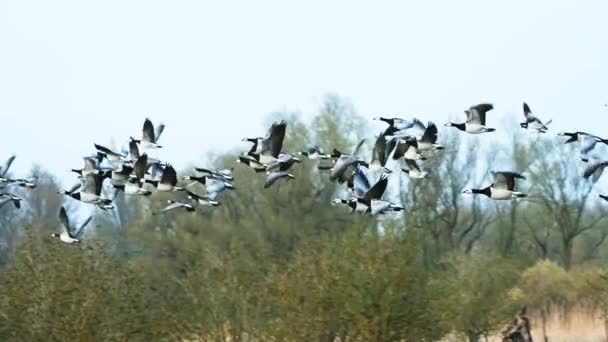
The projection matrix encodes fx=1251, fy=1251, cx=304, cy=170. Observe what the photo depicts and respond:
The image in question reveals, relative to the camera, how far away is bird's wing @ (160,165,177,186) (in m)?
25.6

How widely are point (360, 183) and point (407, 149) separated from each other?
137 cm

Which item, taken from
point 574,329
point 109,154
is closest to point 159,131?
point 109,154

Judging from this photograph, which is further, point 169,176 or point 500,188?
point 169,176

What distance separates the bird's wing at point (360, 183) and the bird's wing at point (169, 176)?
3724 mm

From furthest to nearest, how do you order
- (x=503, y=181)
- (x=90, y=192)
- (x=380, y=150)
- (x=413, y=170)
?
1. (x=90, y=192)
2. (x=413, y=170)
3. (x=503, y=181)
4. (x=380, y=150)

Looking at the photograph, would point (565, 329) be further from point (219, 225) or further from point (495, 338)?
point (219, 225)

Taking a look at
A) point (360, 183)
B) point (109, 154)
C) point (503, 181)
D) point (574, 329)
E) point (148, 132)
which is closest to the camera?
point (360, 183)

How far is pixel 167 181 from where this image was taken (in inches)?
1003

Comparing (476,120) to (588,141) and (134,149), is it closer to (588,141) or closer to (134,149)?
(588,141)

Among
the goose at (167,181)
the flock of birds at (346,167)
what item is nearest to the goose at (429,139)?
the flock of birds at (346,167)

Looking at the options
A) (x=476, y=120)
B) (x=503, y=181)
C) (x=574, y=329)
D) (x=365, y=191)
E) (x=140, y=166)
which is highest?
(x=476, y=120)

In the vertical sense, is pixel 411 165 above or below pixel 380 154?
below

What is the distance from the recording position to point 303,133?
50.6 m

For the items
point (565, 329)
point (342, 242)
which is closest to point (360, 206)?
point (342, 242)
